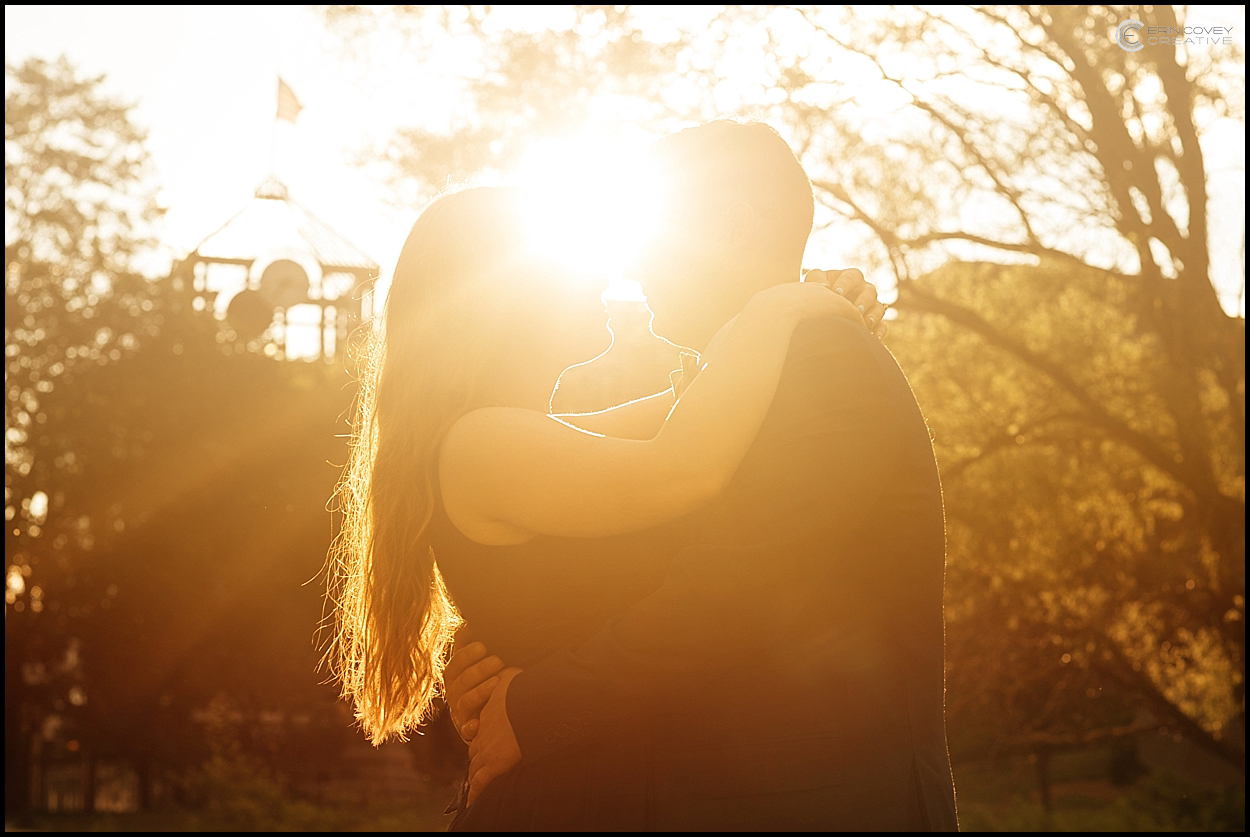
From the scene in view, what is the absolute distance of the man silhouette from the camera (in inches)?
82.2

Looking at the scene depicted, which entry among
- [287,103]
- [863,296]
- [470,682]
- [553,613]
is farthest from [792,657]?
[287,103]

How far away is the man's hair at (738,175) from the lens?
2830mm

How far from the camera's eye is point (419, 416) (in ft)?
8.39

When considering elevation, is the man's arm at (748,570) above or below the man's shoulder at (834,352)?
below

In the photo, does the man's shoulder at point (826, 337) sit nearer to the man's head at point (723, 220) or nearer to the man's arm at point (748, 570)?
the man's arm at point (748, 570)

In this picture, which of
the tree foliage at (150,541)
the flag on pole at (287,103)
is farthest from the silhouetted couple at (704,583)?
the flag on pole at (287,103)

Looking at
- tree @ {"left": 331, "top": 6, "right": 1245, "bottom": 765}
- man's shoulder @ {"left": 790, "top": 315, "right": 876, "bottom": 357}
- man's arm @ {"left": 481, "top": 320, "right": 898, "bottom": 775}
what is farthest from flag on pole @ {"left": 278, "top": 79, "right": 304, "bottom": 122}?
man's arm @ {"left": 481, "top": 320, "right": 898, "bottom": 775}

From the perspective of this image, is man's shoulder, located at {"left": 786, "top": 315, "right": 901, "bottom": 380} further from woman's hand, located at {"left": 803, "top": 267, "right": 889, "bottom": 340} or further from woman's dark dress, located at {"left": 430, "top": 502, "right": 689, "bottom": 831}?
woman's hand, located at {"left": 803, "top": 267, "right": 889, "bottom": 340}

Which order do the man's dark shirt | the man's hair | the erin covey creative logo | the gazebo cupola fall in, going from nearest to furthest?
the man's dark shirt, the man's hair, the erin covey creative logo, the gazebo cupola

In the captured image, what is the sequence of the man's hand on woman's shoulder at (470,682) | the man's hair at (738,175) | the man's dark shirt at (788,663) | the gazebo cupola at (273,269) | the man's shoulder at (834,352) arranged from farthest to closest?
the gazebo cupola at (273,269), the man's hair at (738,175), the man's hand on woman's shoulder at (470,682), the man's shoulder at (834,352), the man's dark shirt at (788,663)

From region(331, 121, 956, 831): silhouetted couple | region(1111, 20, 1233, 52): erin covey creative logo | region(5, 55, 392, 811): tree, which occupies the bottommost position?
region(5, 55, 392, 811): tree

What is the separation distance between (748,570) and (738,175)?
43.2 inches

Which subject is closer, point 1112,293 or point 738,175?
point 738,175

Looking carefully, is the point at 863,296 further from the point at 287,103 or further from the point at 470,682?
the point at 287,103
